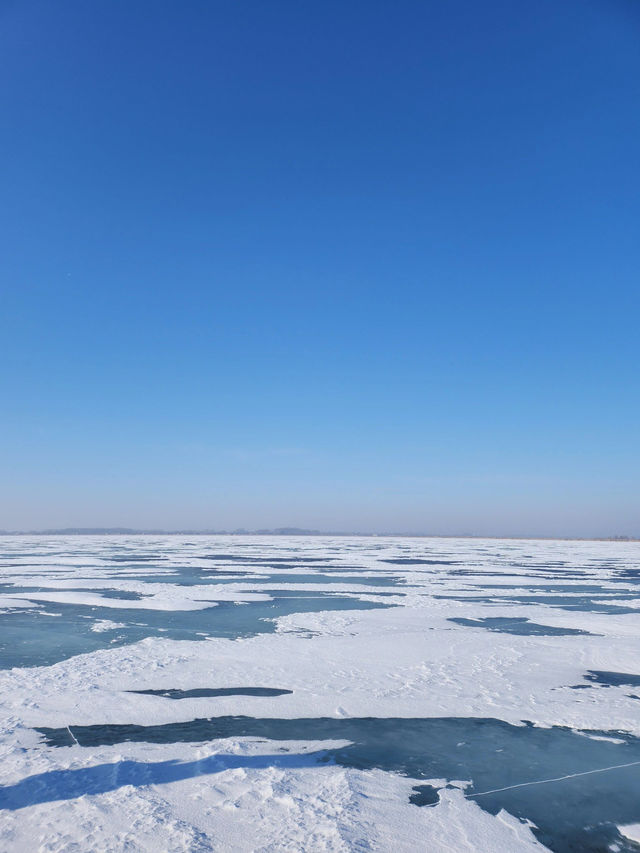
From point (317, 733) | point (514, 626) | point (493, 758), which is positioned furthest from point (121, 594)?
point (493, 758)

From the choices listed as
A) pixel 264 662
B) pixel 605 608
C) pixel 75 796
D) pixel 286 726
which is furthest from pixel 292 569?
pixel 75 796

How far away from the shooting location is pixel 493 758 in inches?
158

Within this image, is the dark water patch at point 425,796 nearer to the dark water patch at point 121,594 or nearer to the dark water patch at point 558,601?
the dark water patch at point 558,601

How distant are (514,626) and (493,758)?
538 cm

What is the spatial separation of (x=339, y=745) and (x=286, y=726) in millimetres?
558

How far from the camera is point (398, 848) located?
2.92m

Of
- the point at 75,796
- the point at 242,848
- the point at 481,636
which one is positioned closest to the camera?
the point at 242,848

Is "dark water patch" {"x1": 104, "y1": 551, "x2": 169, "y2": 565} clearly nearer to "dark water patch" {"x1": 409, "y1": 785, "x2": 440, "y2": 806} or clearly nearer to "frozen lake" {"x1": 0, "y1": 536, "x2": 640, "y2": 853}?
"frozen lake" {"x1": 0, "y1": 536, "x2": 640, "y2": 853}

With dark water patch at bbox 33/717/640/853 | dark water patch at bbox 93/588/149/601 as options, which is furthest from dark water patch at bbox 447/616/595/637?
dark water patch at bbox 93/588/149/601

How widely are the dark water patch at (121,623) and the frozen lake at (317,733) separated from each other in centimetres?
6

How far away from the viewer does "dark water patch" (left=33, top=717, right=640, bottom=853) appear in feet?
10.7

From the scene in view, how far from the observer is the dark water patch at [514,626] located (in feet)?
27.8

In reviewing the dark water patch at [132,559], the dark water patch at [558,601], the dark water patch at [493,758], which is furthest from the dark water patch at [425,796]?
the dark water patch at [132,559]

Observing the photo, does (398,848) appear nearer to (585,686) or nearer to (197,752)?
(197,752)
